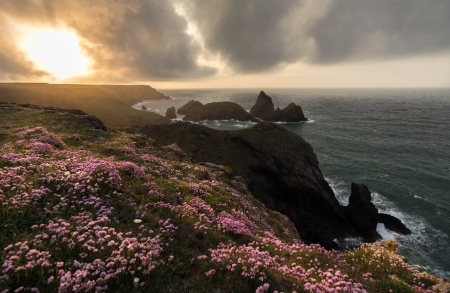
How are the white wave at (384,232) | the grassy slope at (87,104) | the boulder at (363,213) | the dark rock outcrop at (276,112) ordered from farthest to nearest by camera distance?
1. the dark rock outcrop at (276,112)
2. the grassy slope at (87,104)
3. the boulder at (363,213)
4. the white wave at (384,232)

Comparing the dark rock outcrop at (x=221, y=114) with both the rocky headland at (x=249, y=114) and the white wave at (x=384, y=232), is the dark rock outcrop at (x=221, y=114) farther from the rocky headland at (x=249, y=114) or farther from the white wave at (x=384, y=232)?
the white wave at (x=384, y=232)

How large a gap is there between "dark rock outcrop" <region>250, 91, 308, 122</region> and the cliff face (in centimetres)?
8511

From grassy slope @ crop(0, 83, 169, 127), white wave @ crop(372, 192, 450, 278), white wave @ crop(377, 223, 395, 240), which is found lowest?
white wave @ crop(377, 223, 395, 240)

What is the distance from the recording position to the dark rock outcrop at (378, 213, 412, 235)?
46656mm

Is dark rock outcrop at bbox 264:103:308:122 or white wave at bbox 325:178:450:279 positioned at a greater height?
dark rock outcrop at bbox 264:103:308:122

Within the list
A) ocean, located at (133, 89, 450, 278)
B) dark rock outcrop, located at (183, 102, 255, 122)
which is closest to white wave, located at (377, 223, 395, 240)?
ocean, located at (133, 89, 450, 278)

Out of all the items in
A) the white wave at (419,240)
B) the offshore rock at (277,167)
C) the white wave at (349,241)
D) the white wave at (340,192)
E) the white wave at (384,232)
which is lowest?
the white wave at (349,241)

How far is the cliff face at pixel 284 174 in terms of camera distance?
48.6 m

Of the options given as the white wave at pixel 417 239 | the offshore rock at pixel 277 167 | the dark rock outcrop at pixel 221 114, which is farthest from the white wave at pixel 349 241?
the dark rock outcrop at pixel 221 114

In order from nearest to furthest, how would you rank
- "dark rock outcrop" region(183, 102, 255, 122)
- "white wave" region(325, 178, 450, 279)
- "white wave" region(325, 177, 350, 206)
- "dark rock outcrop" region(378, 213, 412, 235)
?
"white wave" region(325, 178, 450, 279)
"dark rock outcrop" region(378, 213, 412, 235)
"white wave" region(325, 177, 350, 206)
"dark rock outcrop" region(183, 102, 255, 122)

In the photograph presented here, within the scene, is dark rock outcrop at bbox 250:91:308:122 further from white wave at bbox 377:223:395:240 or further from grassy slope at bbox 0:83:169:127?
white wave at bbox 377:223:395:240

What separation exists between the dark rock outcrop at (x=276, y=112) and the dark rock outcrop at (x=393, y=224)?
104280 mm

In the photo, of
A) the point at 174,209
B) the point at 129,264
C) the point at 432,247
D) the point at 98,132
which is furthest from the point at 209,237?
the point at 432,247

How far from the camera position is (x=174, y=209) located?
34.1 feet
